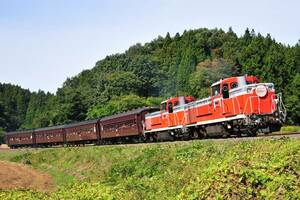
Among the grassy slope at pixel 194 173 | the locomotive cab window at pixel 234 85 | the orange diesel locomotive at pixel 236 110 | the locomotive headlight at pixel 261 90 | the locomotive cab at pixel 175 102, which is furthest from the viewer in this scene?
the locomotive cab at pixel 175 102

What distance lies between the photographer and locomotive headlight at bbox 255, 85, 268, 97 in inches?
986

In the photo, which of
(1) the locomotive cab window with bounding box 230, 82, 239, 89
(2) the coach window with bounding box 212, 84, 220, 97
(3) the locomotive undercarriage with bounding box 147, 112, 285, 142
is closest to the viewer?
(3) the locomotive undercarriage with bounding box 147, 112, 285, 142

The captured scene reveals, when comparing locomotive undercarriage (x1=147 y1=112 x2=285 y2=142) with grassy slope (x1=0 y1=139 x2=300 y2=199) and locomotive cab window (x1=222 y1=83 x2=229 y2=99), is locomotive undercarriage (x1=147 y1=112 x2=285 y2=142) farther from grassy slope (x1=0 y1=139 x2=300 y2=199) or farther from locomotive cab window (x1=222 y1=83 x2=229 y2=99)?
grassy slope (x1=0 y1=139 x2=300 y2=199)

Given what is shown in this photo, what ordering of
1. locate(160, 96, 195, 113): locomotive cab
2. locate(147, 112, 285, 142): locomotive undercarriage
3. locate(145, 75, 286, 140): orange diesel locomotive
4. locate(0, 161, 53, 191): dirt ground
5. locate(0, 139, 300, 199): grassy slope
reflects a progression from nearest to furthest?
locate(0, 139, 300, 199): grassy slope
locate(147, 112, 285, 142): locomotive undercarriage
locate(145, 75, 286, 140): orange diesel locomotive
locate(0, 161, 53, 191): dirt ground
locate(160, 96, 195, 113): locomotive cab

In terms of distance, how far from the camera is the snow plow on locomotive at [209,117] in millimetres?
24781

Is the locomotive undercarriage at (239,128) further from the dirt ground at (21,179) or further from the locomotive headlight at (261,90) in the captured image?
the dirt ground at (21,179)

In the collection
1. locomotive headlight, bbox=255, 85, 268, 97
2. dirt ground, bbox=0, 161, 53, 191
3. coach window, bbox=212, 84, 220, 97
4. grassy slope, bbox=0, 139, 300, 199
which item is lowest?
dirt ground, bbox=0, 161, 53, 191

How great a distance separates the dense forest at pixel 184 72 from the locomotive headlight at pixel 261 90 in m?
46.4

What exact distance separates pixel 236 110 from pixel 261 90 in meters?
1.76

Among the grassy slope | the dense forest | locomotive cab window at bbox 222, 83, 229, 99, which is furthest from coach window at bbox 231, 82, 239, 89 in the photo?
the dense forest

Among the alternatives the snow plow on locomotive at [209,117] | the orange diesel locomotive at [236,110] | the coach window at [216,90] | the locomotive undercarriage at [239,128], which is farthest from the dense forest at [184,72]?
the coach window at [216,90]

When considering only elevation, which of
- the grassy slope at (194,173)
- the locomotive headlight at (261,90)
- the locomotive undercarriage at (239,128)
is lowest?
the grassy slope at (194,173)

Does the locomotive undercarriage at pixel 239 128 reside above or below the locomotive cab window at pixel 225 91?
below

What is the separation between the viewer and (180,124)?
33.7m
